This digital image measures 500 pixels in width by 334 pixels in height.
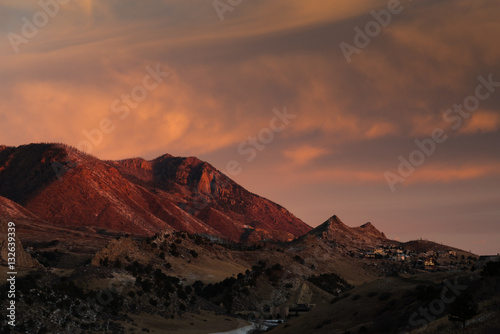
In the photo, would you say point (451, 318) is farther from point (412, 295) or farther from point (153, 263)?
point (153, 263)

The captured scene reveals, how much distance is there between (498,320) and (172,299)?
205 feet

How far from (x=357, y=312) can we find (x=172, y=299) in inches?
1591

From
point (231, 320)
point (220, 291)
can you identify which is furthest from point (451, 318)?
point (220, 291)

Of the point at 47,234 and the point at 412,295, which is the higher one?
the point at 47,234

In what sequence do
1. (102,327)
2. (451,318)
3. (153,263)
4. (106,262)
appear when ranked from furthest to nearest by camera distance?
(153,263) → (106,262) → (102,327) → (451,318)

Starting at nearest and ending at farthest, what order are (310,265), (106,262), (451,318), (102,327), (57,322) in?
(451,318) → (57,322) → (102,327) → (106,262) → (310,265)

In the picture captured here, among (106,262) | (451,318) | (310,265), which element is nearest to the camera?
(451,318)

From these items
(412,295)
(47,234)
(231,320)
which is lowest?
(231,320)

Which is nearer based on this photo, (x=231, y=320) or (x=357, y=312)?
(x=357, y=312)

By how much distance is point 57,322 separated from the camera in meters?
69.4

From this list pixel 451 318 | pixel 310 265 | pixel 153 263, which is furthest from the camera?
pixel 310 265

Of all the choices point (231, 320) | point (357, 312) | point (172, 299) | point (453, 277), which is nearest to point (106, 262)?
point (172, 299)

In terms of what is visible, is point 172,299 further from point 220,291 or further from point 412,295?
point 412,295

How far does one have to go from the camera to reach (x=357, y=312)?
67.4 meters
